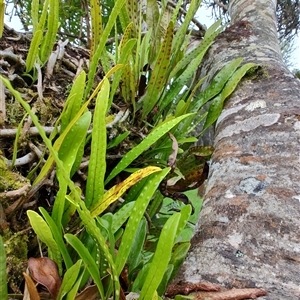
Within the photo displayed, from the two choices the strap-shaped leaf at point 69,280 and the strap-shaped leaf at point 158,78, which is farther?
the strap-shaped leaf at point 158,78

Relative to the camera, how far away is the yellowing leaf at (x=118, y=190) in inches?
18.4

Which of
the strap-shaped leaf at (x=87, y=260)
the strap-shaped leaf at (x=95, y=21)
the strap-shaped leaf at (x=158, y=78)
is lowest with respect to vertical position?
the strap-shaped leaf at (x=87, y=260)

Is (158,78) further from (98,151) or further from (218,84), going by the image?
(98,151)

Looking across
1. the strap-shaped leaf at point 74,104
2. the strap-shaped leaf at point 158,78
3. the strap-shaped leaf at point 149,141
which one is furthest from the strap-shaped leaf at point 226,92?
the strap-shaped leaf at point 74,104

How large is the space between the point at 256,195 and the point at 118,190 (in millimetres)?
223

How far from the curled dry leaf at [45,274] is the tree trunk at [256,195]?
157 millimetres

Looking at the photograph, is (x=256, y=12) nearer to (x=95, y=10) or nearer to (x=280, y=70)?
(x=280, y=70)

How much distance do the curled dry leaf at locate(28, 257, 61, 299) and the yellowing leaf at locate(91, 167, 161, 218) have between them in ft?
0.30

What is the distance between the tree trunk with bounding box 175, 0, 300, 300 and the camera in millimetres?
427

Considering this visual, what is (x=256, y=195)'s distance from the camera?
544 millimetres

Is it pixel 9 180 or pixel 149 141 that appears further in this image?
pixel 149 141

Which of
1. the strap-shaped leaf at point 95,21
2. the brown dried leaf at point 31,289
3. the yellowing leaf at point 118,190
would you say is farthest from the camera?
the strap-shaped leaf at point 95,21

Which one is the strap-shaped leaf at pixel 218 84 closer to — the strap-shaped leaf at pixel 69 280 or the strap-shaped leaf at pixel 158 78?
the strap-shaped leaf at pixel 158 78

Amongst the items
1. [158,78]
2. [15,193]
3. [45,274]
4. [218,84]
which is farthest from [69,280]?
[218,84]
